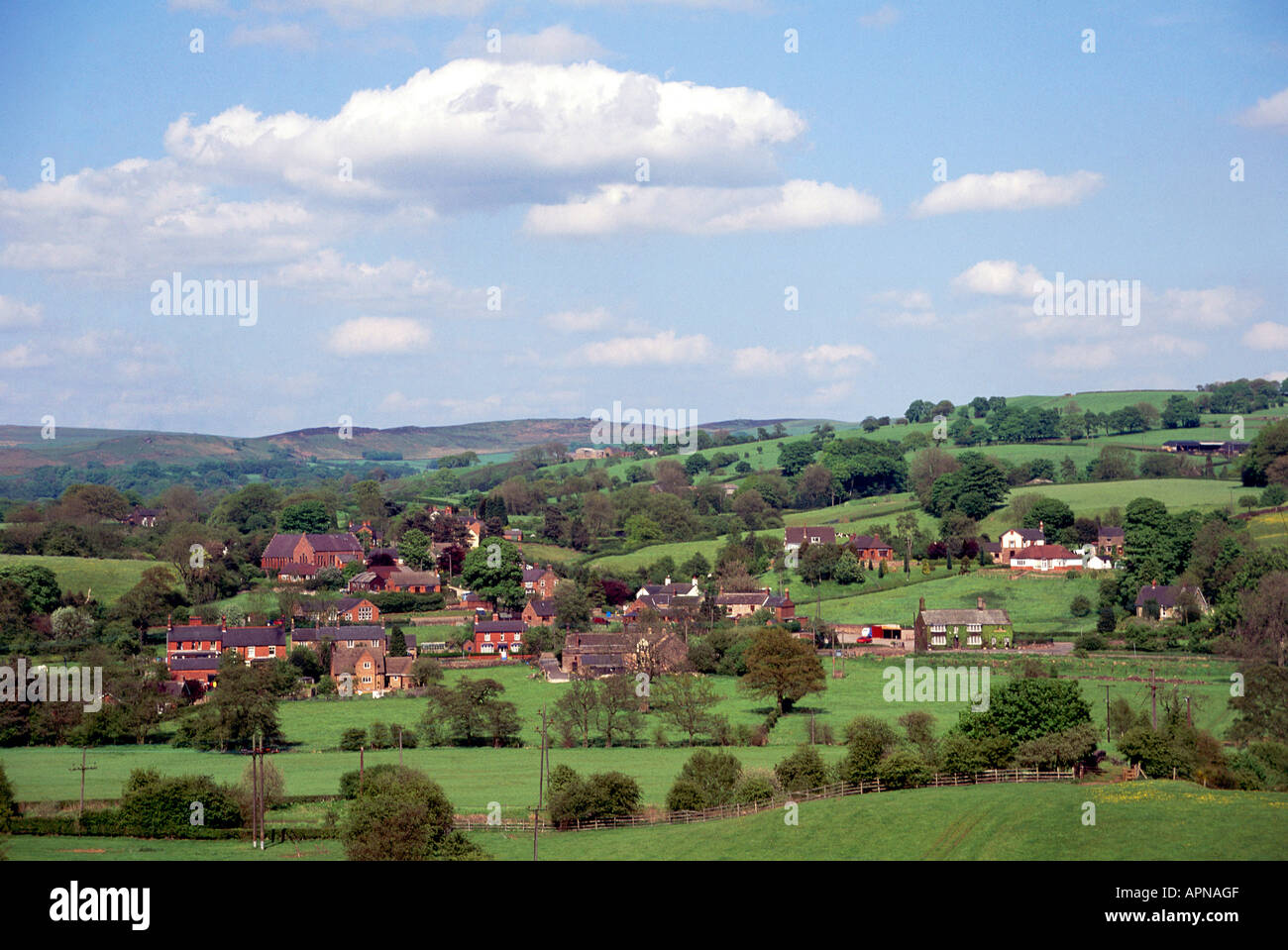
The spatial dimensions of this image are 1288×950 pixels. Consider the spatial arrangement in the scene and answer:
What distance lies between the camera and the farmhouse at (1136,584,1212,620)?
7362 cm

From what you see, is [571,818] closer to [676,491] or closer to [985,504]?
[985,504]

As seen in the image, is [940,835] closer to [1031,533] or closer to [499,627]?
[499,627]

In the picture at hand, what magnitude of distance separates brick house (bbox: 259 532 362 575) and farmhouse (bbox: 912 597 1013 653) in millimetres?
48935

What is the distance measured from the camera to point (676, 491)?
487ft

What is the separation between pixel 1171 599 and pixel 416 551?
185ft

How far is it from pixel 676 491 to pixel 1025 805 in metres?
112

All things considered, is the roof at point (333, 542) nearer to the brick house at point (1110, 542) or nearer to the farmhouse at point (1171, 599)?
the brick house at point (1110, 542)

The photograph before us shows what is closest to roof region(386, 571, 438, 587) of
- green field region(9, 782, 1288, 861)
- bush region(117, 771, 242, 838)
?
bush region(117, 771, 242, 838)

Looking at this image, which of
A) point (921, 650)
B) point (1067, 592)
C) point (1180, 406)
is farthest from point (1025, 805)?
point (1180, 406)

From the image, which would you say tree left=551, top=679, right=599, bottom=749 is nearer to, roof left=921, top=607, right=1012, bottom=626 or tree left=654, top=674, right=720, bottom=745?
tree left=654, top=674, right=720, bottom=745

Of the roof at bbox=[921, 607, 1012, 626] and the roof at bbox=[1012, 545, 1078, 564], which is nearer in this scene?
the roof at bbox=[921, 607, 1012, 626]

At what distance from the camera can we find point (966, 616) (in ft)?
244

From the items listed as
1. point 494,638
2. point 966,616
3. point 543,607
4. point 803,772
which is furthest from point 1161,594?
point 803,772
